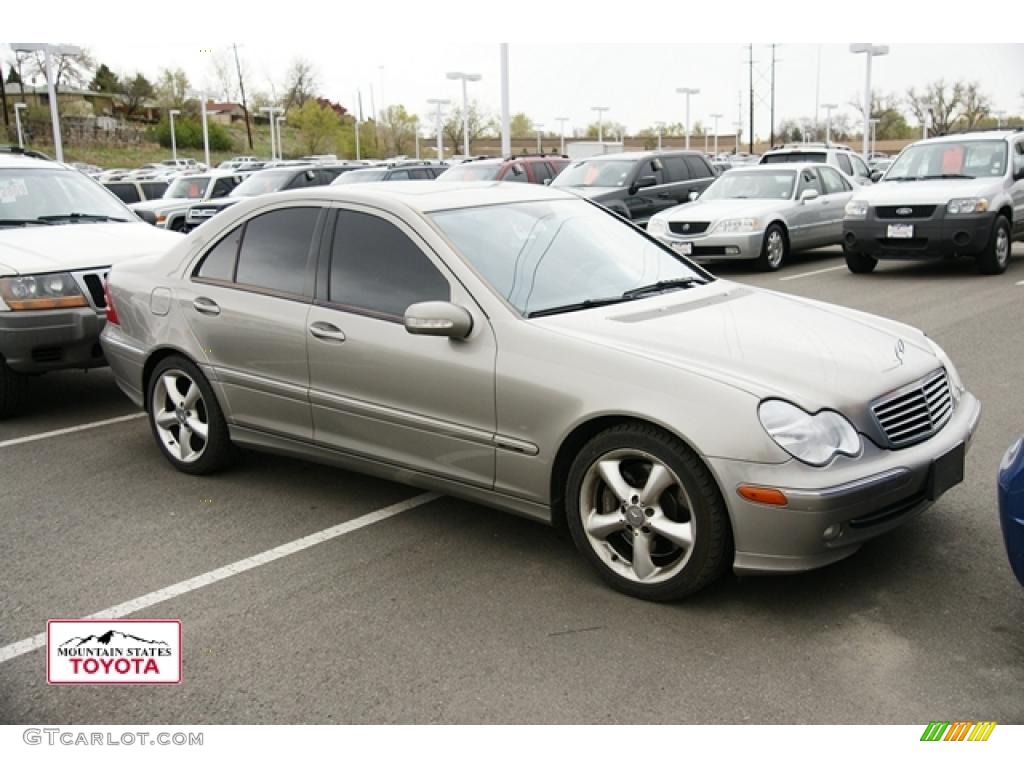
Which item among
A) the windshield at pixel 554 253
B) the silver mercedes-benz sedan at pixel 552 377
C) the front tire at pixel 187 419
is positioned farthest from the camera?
the front tire at pixel 187 419

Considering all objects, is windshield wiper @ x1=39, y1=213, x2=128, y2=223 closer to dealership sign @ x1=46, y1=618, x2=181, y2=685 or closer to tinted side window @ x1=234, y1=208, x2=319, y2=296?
tinted side window @ x1=234, y1=208, x2=319, y2=296

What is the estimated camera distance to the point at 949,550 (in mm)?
4219

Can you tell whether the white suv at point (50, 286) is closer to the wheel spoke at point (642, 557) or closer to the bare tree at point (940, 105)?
the wheel spoke at point (642, 557)

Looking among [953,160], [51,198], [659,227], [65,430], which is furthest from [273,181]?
[65,430]

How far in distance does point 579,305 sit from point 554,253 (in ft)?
1.40

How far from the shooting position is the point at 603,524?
391 centimetres

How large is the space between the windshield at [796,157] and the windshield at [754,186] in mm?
3194

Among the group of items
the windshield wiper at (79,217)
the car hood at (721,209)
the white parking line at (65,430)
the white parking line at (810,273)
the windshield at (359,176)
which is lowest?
the white parking line at (810,273)

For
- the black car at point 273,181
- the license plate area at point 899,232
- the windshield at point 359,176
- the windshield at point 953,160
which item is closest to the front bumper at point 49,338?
the license plate area at point 899,232

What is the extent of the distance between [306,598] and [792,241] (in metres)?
12.1

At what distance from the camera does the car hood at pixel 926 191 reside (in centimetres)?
1245

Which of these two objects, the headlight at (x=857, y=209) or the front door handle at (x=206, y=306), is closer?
the front door handle at (x=206, y=306)

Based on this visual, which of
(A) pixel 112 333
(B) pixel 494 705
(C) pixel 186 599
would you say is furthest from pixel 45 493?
(B) pixel 494 705

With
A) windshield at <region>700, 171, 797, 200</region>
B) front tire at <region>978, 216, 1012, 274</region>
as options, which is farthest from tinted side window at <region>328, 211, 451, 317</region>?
windshield at <region>700, 171, 797, 200</region>
